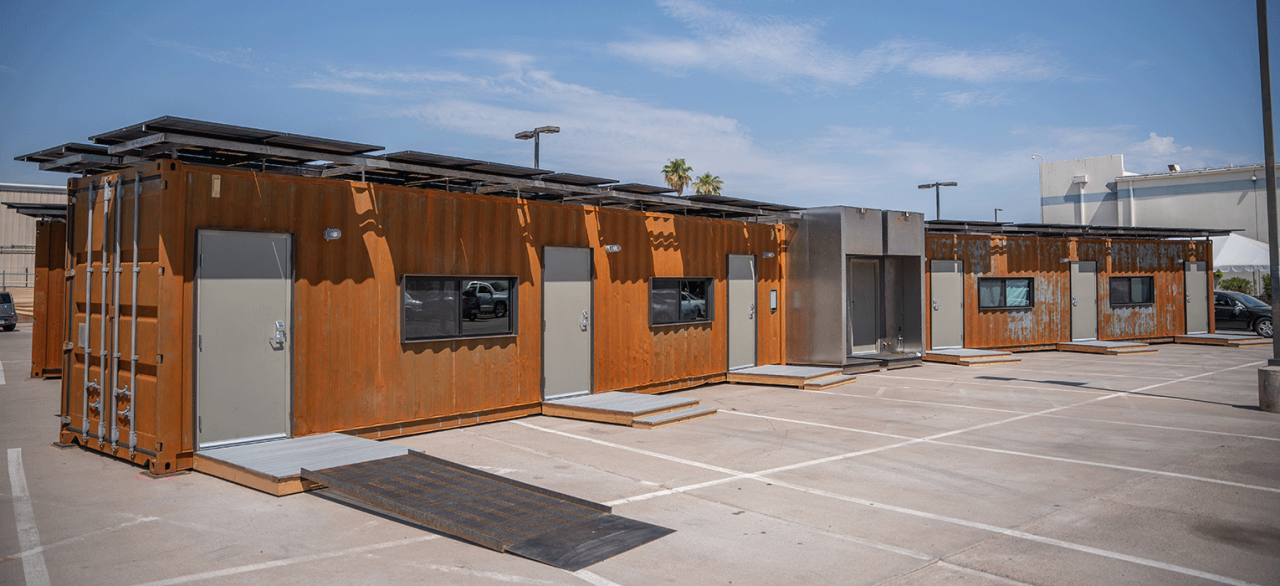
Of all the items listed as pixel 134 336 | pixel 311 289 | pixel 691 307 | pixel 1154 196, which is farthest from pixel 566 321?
pixel 1154 196

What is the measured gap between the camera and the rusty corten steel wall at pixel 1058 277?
2162 centimetres

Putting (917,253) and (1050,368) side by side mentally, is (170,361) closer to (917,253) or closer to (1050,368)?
(917,253)

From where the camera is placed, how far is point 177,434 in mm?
8008

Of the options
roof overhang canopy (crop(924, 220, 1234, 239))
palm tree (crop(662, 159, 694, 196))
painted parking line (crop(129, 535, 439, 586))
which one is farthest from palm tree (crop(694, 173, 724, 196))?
painted parking line (crop(129, 535, 439, 586))

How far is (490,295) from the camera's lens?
11.3 metres

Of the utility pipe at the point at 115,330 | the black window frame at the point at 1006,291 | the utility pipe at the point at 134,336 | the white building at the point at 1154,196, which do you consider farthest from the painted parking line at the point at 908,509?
the white building at the point at 1154,196

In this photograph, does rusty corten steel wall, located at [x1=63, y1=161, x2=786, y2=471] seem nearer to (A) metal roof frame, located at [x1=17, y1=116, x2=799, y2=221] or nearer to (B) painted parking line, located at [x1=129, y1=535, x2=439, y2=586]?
(A) metal roof frame, located at [x1=17, y1=116, x2=799, y2=221]

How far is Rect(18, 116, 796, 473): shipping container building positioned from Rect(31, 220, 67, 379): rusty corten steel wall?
905cm

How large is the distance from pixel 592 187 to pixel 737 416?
4287mm

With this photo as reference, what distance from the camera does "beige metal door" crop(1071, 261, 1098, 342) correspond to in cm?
2372

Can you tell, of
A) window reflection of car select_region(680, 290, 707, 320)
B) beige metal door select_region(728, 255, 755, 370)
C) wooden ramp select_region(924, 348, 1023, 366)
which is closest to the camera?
window reflection of car select_region(680, 290, 707, 320)

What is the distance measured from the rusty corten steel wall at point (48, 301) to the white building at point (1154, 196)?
54.6 meters

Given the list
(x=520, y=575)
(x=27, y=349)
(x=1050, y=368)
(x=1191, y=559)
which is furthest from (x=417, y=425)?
(x=27, y=349)

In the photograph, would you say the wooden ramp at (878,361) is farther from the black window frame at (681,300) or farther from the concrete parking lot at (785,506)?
the concrete parking lot at (785,506)
